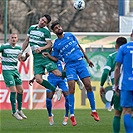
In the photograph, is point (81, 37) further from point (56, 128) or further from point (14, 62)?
point (56, 128)

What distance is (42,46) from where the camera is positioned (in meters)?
18.0

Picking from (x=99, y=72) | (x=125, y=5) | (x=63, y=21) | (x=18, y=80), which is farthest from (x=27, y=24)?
(x=18, y=80)

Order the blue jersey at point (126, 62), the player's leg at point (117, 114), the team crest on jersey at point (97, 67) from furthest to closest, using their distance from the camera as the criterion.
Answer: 1. the team crest on jersey at point (97, 67)
2. the player's leg at point (117, 114)
3. the blue jersey at point (126, 62)

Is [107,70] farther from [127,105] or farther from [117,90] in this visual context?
[127,105]

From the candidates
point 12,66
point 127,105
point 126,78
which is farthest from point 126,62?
point 12,66

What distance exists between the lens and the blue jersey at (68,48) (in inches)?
680

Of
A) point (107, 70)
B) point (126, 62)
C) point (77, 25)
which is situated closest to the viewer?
point (126, 62)

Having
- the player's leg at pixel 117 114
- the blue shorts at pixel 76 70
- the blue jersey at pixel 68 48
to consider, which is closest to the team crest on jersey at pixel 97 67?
the blue jersey at pixel 68 48

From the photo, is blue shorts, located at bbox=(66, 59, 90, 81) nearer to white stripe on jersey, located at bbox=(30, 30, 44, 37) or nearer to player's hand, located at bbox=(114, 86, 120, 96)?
white stripe on jersey, located at bbox=(30, 30, 44, 37)

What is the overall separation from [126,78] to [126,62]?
28 cm

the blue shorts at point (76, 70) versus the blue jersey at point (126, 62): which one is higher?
the blue jersey at point (126, 62)

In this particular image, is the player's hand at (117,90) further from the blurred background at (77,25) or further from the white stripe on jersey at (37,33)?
the blurred background at (77,25)

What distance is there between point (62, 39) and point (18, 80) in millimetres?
3756

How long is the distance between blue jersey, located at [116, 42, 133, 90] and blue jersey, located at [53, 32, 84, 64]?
443cm
